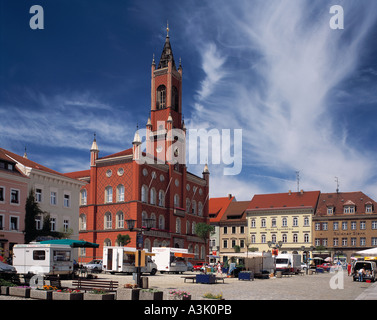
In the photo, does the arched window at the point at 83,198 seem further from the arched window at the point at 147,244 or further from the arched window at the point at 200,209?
the arched window at the point at 200,209

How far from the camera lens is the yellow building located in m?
81.7

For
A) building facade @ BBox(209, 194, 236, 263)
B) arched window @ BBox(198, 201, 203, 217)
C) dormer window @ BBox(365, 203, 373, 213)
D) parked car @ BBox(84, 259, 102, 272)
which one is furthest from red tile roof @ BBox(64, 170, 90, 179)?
dormer window @ BBox(365, 203, 373, 213)

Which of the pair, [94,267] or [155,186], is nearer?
[94,267]

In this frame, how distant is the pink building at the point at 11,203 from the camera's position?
→ 4041 centimetres

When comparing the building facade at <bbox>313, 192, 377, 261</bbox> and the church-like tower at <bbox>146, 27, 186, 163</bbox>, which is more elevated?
the church-like tower at <bbox>146, 27, 186, 163</bbox>

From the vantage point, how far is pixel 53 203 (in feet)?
154

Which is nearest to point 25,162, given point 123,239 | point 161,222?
point 123,239

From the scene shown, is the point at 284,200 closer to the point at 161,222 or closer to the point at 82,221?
the point at 161,222

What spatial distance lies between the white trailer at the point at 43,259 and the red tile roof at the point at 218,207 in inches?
2341

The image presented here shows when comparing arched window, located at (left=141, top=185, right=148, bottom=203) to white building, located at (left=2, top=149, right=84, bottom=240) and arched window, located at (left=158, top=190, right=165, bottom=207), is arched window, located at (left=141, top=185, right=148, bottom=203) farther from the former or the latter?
white building, located at (left=2, top=149, right=84, bottom=240)

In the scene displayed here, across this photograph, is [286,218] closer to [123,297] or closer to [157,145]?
[157,145]

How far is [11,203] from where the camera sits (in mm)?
41438

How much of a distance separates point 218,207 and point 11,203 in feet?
181

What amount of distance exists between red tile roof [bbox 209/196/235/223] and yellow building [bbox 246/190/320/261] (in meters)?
6.15
